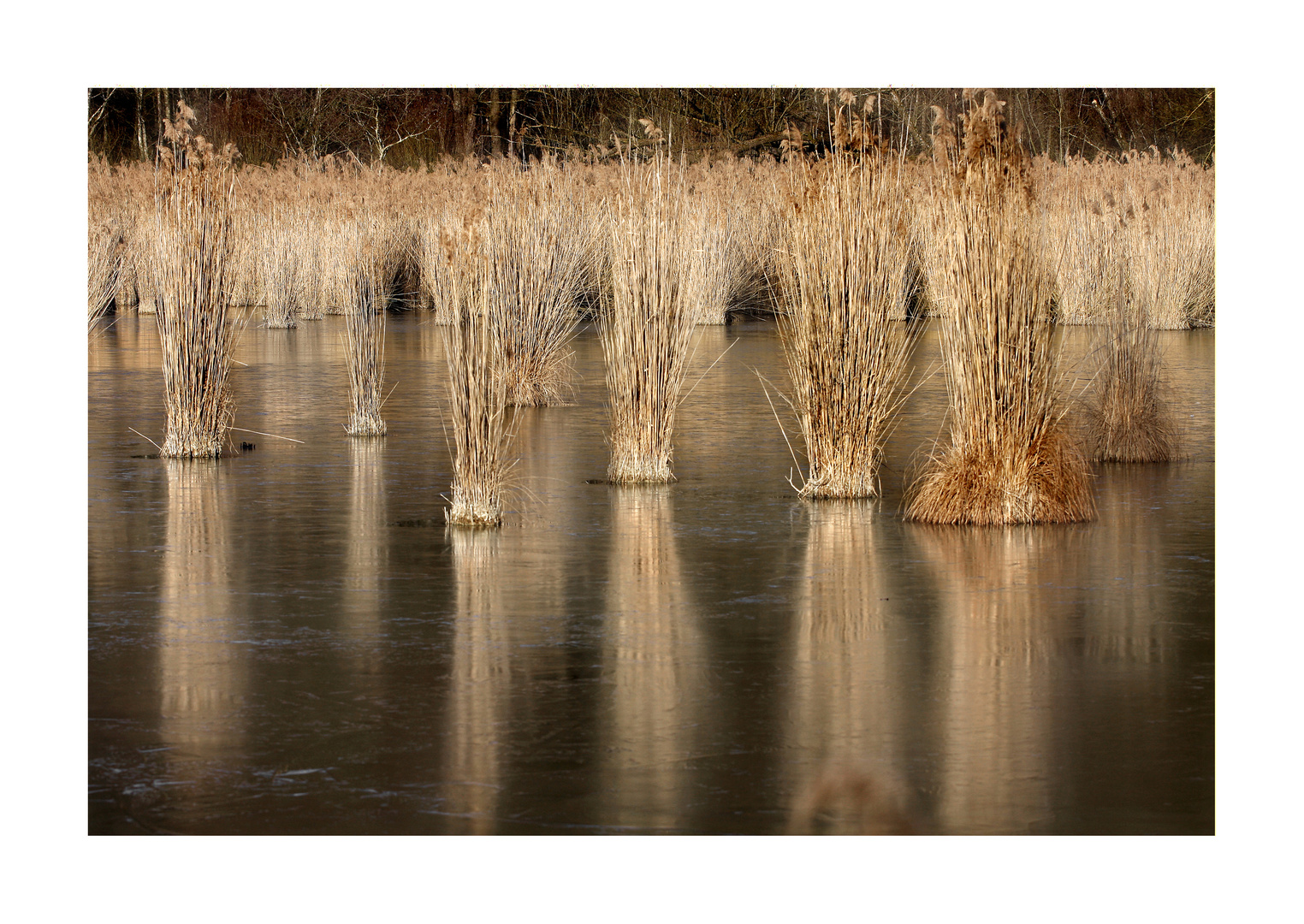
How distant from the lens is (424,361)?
13.6 metres

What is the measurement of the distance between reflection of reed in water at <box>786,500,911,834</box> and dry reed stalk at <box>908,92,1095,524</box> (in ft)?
2.18

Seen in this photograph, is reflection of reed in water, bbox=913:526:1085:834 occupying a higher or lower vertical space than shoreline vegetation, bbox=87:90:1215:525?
lower

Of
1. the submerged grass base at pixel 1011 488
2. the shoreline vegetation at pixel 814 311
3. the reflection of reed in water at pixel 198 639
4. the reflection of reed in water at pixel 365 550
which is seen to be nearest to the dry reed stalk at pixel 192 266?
the shoreline vegetation at pixel 814 311

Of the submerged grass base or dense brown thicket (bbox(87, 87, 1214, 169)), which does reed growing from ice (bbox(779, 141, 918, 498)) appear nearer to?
the submerged grass base

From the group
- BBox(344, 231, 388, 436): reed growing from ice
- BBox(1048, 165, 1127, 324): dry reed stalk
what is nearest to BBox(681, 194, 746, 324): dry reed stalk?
BBox(1048, 165, 1127, 324): dry reed stalk

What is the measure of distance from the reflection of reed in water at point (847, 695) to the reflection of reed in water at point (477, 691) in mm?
701

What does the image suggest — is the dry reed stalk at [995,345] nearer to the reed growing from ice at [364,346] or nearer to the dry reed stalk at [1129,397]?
the dry reed stalk at [1129,397]

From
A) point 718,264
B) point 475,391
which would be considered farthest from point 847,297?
point 718,264

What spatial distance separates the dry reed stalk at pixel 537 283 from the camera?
29.6ft

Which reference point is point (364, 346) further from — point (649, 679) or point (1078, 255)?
point (1078, 255)

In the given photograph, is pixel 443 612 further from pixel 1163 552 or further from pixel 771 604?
pixel 1163 552

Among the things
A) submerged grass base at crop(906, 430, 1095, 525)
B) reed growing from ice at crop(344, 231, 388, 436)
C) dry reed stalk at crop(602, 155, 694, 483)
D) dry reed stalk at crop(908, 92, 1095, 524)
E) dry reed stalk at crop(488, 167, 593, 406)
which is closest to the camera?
dry reed stalk at crop(908, 92, 1095, 524)

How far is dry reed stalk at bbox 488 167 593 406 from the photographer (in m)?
9.01
